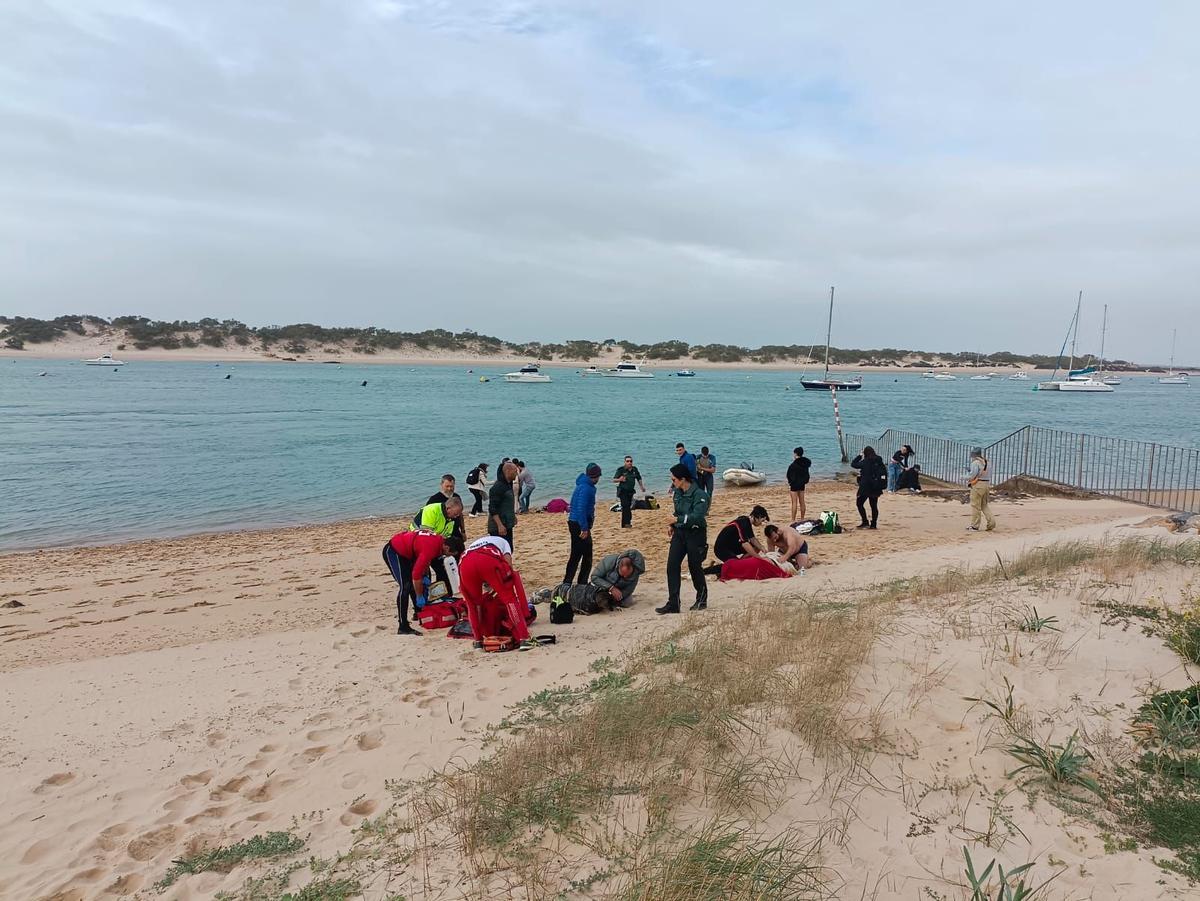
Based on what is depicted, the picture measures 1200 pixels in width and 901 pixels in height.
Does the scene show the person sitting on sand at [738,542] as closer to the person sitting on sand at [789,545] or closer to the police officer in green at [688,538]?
the person sitting on sand at [789,545]

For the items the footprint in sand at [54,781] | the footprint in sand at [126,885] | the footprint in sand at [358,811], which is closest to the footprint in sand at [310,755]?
the footprint in sand at [358,811]

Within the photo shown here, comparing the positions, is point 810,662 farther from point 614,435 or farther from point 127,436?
point 127,436

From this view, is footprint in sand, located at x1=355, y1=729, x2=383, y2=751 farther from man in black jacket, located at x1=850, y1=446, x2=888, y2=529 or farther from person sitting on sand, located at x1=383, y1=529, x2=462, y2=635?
man in black jacket, located at x1=850, y1=446, x2=888, y2=529

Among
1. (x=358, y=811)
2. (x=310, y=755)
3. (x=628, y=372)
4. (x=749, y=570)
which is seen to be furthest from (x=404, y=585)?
(x=628, y=372)

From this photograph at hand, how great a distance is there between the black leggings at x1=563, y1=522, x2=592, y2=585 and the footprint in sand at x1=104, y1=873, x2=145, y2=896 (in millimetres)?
5536

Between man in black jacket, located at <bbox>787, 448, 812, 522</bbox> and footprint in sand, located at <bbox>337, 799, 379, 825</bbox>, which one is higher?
man in black jacket, located at <bbox>787, 448, 812, 522</bbox>

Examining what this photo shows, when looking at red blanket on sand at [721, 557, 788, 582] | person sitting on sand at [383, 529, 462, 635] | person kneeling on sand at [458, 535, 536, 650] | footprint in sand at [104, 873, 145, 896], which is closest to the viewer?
footprint in sand at [104, 873, 145, 896]

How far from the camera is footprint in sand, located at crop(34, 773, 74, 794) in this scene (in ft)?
15.1

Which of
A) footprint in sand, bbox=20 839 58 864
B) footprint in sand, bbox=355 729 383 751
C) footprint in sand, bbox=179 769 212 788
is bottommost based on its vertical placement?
footprint in sand, bbox=179 769 212 788

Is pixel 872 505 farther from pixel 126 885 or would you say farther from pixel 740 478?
pixel 126 885

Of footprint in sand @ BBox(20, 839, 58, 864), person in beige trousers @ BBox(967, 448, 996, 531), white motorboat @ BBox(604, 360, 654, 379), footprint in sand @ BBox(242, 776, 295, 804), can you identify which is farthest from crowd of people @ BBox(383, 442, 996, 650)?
white motorboat @ BBox(604, 360, 654, 379)

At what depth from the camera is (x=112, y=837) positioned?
13.3 ft

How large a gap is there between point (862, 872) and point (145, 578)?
11.6 metres

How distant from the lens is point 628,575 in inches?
336
